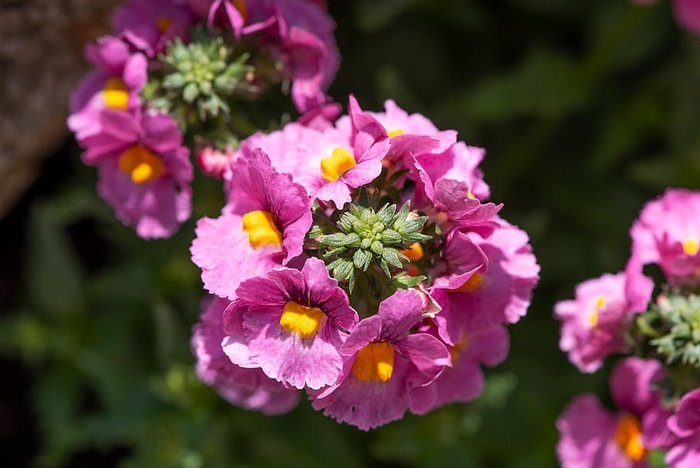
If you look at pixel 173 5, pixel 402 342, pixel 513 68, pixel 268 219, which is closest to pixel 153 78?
pixel 173 5

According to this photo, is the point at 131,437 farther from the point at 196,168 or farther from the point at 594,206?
the point at 594,206

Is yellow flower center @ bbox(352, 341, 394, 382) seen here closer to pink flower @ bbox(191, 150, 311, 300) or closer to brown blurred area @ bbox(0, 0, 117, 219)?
pink flower @ bbox(191, 150, 311, 300)

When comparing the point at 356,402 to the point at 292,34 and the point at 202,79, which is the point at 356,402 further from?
the point at 292,34

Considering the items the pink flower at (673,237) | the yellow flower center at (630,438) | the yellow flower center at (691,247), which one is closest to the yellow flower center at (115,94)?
the pink flower at (673,237)

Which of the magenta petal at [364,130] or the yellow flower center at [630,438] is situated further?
the yellow flower center at [630,438]

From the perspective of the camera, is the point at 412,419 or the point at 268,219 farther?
the point at 412,419

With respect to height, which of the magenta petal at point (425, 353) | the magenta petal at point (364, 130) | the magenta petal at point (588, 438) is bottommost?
the magenta petal at point (588, 438)

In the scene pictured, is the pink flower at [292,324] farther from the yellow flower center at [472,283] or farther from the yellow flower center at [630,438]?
the yellow flower center at [630,438]
